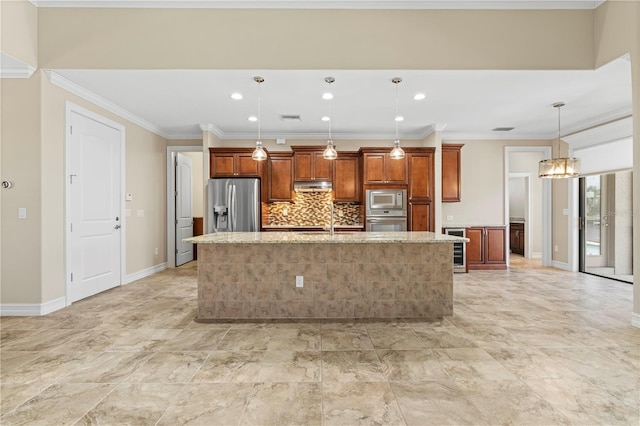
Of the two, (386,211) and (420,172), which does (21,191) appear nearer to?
(386,211)

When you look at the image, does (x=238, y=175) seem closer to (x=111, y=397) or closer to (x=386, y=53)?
(x=386, y=53)

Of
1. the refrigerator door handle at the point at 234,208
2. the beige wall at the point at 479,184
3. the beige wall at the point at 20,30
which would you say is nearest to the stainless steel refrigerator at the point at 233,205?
the refrigerator door handle at the point at 234,208

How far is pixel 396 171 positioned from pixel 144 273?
4.92 meters

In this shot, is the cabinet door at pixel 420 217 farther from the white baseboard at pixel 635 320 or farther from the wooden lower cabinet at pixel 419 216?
the white baseboard at pixel 635 320

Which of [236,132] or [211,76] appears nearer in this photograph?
[211,76]

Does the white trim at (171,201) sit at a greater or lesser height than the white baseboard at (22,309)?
greater

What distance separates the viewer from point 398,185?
19.3 feet

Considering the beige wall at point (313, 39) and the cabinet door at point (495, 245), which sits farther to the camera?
the cabinet door at point (495, 245)

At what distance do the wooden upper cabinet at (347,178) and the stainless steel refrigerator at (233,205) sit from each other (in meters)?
1.57

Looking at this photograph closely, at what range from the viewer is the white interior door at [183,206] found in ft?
21.5

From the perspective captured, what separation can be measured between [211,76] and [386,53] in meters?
2.03

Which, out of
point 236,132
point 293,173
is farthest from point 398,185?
point 236,132

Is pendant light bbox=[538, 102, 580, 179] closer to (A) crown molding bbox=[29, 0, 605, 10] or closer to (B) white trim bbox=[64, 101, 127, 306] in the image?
(A) crown molding bbox=[29, 0, 605, 10]

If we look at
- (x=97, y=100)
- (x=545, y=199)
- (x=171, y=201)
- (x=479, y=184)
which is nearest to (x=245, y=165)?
(x=171, y=201)
